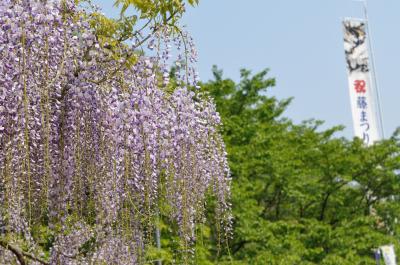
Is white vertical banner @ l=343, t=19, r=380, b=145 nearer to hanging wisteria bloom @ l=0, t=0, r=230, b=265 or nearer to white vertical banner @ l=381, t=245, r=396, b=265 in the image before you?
white vertical banner @ l=381, t=245, r=396, b=265

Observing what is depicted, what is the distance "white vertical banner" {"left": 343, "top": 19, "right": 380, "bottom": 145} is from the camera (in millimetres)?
21875

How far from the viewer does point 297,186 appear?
16.2m

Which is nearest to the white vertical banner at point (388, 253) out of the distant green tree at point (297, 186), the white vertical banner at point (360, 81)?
the distant green tree at point (297, 186)

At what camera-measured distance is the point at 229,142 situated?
15.9 metres

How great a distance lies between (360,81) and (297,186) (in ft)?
25.5

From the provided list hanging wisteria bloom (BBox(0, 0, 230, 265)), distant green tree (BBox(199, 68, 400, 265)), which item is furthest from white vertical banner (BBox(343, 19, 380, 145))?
hanging wisteria bloom (BBox(0, 0, 230, 265))

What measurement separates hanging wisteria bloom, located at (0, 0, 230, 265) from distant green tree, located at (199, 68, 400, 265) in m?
8.19

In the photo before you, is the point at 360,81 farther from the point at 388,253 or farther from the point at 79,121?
the point at 79,121

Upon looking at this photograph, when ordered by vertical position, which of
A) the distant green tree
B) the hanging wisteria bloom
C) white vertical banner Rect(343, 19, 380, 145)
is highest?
white vertical banner Rect(343, 19, 380, 145)

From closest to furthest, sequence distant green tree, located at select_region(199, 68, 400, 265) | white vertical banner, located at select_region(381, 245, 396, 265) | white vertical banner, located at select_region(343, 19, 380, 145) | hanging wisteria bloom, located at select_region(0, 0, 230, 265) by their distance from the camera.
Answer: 1. hanging wisteria bloom, located at select_region(0, 0, 230, 265)
2. distant green tree, located at select_region(199, 68, 400, 265)
3. white vertical banner, located at select_region(381, 245, 396, 265)
4. white vertical banner, located at select_region(343, 19, 380, 145)

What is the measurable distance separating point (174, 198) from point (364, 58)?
59.3 ft

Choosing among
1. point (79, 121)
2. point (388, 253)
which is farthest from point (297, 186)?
point (79, 121)

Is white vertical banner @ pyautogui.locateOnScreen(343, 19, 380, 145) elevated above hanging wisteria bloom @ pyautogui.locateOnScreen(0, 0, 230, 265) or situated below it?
above

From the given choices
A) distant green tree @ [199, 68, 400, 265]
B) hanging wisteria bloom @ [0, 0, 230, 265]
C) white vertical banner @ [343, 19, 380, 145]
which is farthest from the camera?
white vertical banner @ [343, 19, 380, 145]
